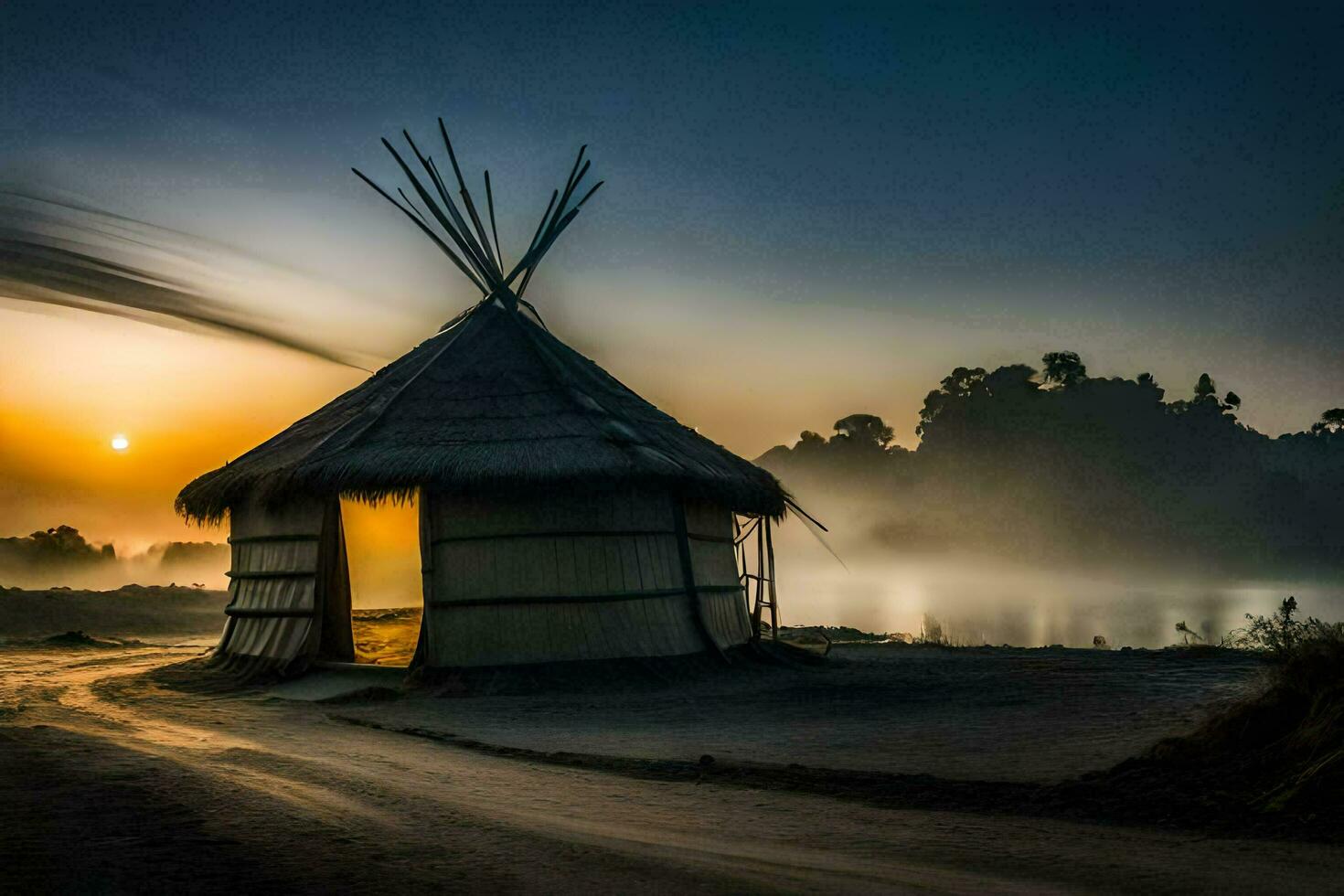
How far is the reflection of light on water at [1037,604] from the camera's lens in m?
23.0

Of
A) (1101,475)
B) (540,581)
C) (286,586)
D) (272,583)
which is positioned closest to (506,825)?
(540,581)

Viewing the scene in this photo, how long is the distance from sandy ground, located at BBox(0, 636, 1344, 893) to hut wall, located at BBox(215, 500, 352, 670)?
3.33 meters

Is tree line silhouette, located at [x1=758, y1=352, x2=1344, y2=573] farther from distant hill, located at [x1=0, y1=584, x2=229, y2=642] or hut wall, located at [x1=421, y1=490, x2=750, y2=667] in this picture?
hut wall, located at [x1=421, y1=490, x2=750, y2=667]

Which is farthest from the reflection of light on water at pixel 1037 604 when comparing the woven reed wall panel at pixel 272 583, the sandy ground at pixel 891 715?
the woven reed wall panel at pixel 272 583

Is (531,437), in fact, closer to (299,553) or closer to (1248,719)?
(299,553)

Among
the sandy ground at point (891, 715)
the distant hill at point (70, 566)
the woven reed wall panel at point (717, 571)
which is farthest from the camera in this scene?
the distant hill at point (70, 566)

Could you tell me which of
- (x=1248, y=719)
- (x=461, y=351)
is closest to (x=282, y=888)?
(x=1248, y=719)

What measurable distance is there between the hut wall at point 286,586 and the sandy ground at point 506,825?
3.33m

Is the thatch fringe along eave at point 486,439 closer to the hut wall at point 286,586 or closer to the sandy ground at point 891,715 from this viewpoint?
the hut wall at point 286,586

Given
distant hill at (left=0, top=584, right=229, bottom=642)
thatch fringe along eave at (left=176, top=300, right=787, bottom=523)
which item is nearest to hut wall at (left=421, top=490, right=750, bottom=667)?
thatch fringe along eave at (left=176, top=300, right=787, bottom=523)

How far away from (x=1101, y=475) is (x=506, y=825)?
67627 mm

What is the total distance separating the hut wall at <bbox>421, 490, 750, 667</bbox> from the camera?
10.2 m

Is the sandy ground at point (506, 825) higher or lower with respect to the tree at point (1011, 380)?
lower

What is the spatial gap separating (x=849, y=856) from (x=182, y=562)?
39.6 m
